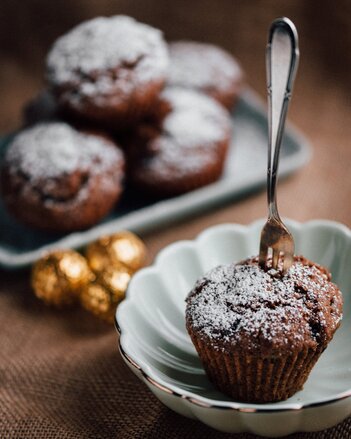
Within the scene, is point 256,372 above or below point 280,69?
below

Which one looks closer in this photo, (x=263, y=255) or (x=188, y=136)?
(x=263, y=255)

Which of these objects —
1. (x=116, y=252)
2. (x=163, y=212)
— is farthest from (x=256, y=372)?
(x=163, y=212)

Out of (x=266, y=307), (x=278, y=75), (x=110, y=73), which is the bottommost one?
(x=266, y=307)

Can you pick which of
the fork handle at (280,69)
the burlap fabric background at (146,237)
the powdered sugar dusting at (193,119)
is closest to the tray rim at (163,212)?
the burlap fabric background at (146,237)

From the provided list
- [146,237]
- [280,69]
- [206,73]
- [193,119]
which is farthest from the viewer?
[206,73]

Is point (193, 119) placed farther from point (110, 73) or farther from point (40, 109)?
point (40, 109)

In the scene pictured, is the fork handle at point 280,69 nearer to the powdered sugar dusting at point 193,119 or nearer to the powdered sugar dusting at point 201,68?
the powdered sugar dusting at point 193,119
